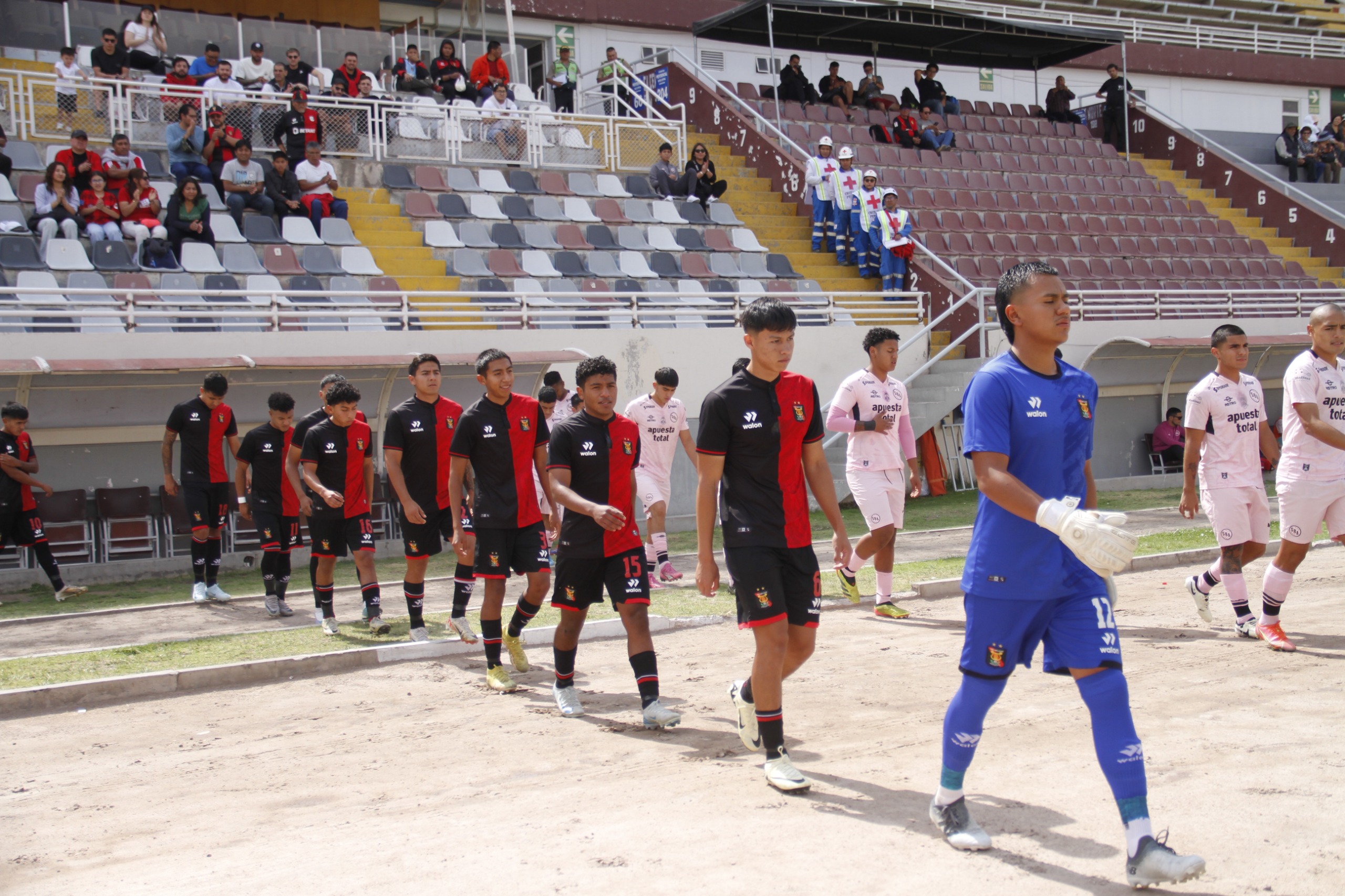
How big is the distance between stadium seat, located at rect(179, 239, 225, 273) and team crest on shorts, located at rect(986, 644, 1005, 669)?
13.8 meters

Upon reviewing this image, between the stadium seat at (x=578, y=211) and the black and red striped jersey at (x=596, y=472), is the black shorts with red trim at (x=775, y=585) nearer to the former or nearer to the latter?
the black and red striped jersey at (x=596, y=472)

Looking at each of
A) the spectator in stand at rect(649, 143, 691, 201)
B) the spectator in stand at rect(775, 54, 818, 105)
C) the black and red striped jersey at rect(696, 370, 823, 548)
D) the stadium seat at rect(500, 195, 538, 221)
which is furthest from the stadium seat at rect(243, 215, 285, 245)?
the black and red striped jersey at rect(696, 370, 823, 548)

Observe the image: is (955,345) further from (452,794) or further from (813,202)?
(452,794)

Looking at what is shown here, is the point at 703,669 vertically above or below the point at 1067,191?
below

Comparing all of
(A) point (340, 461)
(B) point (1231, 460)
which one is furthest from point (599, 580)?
(B) point (1231, 460)

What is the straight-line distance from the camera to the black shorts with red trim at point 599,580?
6.37 metres

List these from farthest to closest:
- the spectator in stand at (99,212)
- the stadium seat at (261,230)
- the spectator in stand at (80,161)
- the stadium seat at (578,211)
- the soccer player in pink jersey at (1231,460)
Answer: the stadium seat at (578,211), the stadium seat at (261,230), the spectator in stand at (80,161), the spectator in stand at (99,212), the soccer player in pink jersey at (1231,460)

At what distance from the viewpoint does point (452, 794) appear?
5.16 m

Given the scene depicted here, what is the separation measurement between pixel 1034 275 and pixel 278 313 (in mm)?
12064

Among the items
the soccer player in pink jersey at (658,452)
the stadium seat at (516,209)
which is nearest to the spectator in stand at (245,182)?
the stadium seat at (516,209)

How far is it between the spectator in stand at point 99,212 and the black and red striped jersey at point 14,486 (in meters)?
4.75

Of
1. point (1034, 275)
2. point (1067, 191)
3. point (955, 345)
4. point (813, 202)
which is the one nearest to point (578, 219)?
point (813, 202)

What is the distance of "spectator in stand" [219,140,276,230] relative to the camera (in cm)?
1709

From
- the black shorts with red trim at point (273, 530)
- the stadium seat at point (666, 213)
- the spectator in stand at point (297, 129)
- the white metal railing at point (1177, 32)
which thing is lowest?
the black shorts with red trim at point (273, 530)
